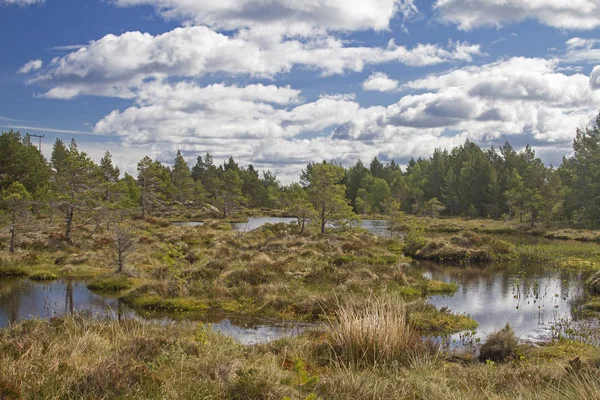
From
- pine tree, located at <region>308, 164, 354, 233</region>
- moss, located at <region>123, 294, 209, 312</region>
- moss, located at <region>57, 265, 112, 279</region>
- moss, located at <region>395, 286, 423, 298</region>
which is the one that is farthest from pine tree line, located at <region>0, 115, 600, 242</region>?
moss, located at <region>395, 286, 423, 298</region>

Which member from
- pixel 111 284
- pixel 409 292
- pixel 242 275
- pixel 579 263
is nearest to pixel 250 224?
pixel 579 263

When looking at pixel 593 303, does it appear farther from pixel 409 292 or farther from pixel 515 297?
pixel 409 292

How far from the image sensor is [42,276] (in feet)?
75.9

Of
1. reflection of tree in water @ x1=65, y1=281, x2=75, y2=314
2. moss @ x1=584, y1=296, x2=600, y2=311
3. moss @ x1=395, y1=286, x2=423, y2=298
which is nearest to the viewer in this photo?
reflection of tree in water @ x1=65, y1=281, x2=75, y2=314

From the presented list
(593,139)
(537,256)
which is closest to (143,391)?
(537,256)

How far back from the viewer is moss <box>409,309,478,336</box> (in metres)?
15.6

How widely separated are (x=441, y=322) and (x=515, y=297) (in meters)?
6.47

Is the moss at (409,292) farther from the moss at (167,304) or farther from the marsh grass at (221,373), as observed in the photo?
the marsh grass at (221,373)

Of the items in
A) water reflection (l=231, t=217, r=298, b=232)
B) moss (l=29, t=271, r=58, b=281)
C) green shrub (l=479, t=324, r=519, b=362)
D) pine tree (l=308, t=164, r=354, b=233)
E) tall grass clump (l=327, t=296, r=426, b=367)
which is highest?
pine tree (l=308, t=164, r=354, b=233)

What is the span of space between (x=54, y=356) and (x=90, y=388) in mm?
1630

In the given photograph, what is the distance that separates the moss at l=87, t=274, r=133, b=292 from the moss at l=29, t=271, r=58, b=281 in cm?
300

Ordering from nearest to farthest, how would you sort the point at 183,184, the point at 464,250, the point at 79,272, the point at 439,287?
the point at 439,287, the point at 79,272, the point at 464,250, the point at 183,184

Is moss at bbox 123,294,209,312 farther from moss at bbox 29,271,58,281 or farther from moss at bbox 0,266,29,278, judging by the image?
moss at bbox 0,266,29,278

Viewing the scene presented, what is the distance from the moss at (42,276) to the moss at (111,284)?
3.00 metres
